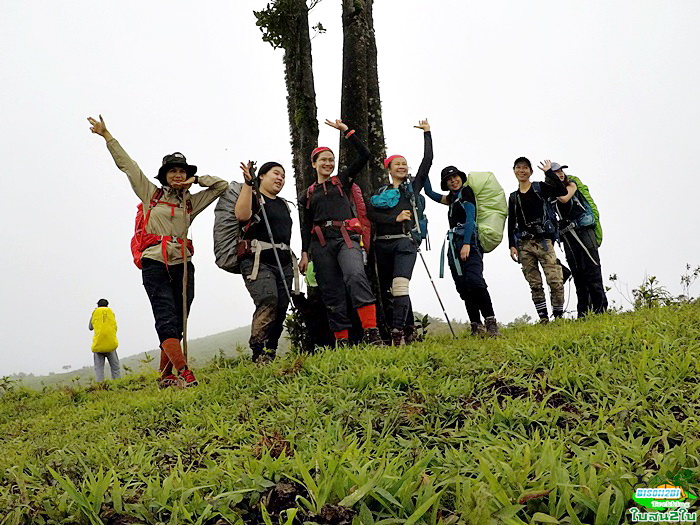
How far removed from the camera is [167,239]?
572 cm

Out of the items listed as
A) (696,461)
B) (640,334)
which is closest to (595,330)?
(640,334)

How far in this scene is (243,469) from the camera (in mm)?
2344

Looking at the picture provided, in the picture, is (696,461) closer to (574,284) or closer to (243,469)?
(243,469)

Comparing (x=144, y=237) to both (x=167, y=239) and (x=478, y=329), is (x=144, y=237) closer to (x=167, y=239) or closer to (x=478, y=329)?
(x=167, y=239)

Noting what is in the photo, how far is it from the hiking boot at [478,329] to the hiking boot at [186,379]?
355cm

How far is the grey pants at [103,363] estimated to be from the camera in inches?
455

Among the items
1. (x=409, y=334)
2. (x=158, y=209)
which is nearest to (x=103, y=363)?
(x=158, y=209)

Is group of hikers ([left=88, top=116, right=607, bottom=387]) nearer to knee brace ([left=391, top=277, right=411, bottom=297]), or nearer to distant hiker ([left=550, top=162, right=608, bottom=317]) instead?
knee brace ([left=391, top=277, right=411, bottom=297])

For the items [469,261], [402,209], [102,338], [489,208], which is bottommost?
[102,338]

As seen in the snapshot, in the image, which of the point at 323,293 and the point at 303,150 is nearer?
the point at 323,293

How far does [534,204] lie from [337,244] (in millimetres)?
3256

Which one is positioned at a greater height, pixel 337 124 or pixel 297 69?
pixel 297 69

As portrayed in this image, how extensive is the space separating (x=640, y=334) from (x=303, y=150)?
5.31 m

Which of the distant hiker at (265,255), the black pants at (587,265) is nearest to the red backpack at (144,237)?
the distant hiker at (265,255)
